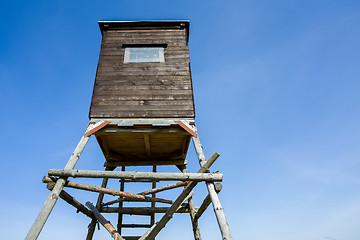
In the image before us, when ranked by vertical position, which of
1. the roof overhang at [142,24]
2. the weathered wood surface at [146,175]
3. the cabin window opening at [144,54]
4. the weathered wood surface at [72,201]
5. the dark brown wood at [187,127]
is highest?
the roof overhang at [142,24]

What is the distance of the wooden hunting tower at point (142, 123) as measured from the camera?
4.99 meters

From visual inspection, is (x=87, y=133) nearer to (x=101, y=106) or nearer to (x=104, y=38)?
(x=101, y=106)

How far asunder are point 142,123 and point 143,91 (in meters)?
0.98

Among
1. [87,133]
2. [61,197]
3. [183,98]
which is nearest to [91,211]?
[61,197]

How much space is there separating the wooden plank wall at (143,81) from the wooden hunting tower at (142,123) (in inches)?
0.9

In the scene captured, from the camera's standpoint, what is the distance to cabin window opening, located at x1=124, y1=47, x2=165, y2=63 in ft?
22.6

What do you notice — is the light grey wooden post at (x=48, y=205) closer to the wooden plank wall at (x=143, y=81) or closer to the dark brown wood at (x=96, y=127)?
the dark brown wood at (x=96, y=127)

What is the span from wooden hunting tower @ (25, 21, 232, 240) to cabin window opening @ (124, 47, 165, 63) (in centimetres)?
1

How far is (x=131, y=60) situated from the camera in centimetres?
686

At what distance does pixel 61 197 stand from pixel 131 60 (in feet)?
12.8

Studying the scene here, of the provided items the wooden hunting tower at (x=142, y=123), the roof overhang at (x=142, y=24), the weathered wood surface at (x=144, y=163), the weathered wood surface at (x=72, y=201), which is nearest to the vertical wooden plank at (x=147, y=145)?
the wooden hunting tower at (x=142, y=123)

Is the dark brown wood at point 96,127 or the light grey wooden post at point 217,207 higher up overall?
the dark brown wood at point 96,127

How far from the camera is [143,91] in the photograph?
248 inches

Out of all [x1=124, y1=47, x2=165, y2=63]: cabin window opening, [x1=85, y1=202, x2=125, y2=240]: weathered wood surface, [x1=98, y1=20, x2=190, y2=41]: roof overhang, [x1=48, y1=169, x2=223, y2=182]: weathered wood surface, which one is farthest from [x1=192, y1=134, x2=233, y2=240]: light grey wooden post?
[x1=98, y1=20, x2=190, y2=41]: roof overhang
